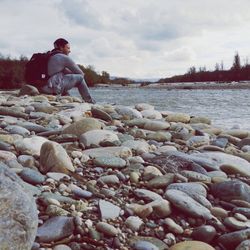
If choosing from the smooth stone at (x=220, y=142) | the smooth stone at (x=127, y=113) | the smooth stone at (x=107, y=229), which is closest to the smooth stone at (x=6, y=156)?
the smooth stone at (x=107, y=229)

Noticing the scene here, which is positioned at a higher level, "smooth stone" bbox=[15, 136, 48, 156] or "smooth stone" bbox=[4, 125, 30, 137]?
"smooth stone" bbox=[4, 125, 30, 137]

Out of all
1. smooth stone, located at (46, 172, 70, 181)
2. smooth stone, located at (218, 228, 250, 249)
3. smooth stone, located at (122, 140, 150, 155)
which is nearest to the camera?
smooth stone, located at (218, 228, 250, 249)

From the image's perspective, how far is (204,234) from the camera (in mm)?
2408

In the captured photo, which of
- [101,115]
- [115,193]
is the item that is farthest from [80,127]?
[115,193]

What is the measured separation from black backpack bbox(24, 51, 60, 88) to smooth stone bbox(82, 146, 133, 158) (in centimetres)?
465

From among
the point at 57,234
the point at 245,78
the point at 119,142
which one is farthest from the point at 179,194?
the point at 245,78

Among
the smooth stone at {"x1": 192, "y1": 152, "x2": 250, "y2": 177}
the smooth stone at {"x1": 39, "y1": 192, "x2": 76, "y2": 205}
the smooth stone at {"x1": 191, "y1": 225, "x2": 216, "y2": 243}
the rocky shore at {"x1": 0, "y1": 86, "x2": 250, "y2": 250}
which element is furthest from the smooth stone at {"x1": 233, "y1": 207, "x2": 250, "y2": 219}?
the smooth stone at {"x1": 39, "y1": 192, "x2": 76, "y2": 205}

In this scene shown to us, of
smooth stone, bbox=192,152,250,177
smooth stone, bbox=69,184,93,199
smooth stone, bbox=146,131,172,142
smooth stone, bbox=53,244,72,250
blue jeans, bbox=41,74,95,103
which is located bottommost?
smooth stone, bbox=53,244,72,250

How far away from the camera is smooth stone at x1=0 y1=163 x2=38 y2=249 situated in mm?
1717

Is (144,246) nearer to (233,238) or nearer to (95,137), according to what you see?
(233,238)

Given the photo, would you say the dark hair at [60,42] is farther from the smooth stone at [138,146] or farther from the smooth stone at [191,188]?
the smooth stone at [191,188]

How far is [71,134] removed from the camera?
4.14 metres

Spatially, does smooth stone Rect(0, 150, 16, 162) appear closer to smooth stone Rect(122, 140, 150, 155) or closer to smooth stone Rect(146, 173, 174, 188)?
smooth stone Rect(146, 173, 174, 188)

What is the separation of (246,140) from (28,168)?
9.11 feet
